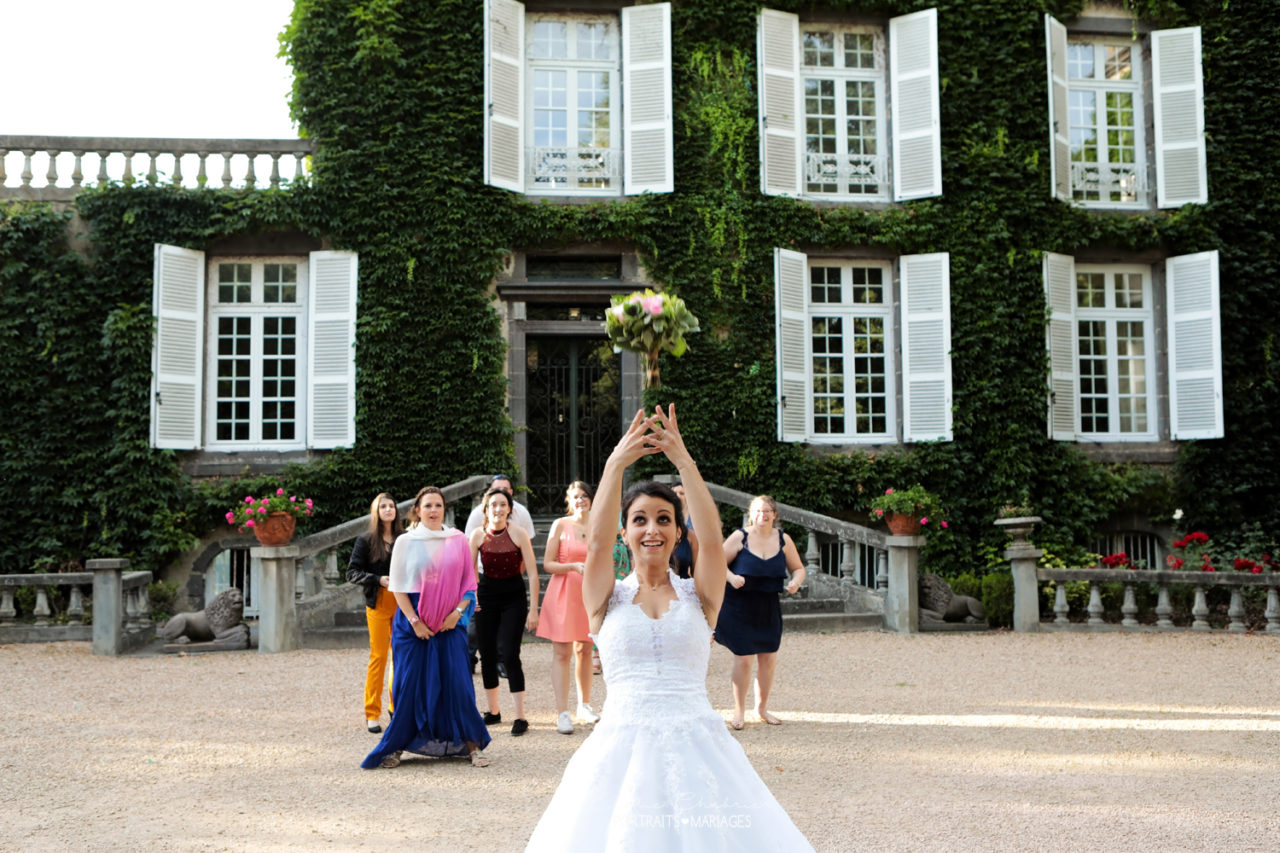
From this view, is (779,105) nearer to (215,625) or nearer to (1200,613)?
(1200,613)

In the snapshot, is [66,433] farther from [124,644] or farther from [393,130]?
[393,130]

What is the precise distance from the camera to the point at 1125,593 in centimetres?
1205

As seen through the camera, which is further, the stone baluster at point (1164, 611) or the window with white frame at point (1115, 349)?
the window with white frame at point (1115, 349)

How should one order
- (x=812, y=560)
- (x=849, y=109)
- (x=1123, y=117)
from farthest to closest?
(x=1123, y=117)
(x=849, y=109)
(x=812, y=560)

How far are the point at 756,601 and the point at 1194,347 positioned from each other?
10440mm

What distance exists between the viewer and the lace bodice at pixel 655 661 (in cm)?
316

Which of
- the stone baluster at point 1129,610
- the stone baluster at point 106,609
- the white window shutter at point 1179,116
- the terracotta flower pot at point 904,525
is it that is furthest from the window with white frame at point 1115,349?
the stone baluster at point 106,609

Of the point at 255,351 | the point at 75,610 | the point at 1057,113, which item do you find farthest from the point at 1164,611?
the point at 75,610

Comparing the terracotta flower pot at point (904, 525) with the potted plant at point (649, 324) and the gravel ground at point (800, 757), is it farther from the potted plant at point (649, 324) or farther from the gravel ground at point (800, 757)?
the potted plant at point (649, 324)

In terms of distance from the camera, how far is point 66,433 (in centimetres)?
1342

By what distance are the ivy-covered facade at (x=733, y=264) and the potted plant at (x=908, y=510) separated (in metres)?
1.85

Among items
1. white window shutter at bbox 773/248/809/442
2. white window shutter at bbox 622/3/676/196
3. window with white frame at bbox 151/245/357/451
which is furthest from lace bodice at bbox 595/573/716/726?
white window shutter at bbox 622/3/676/196

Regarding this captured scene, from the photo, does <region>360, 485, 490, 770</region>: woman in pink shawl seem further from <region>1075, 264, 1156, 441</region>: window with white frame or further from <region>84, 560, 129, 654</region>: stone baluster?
<region>1075, 264, 1156, 441</region>: window with white frame

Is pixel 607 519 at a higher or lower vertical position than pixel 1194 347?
lower
